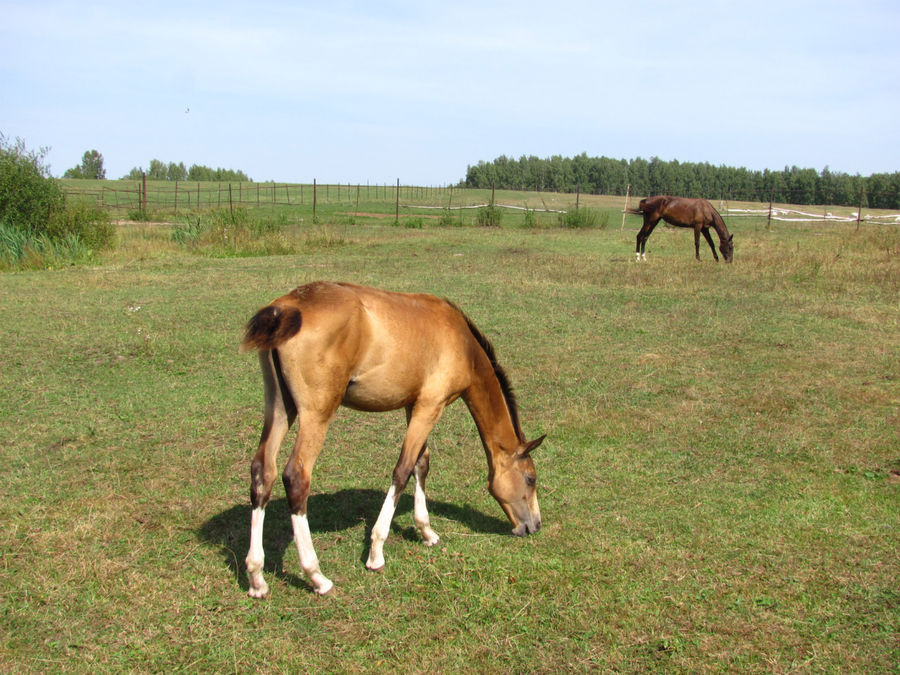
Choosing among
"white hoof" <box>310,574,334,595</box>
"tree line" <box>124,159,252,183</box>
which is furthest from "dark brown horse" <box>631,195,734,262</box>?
"tree line" <box>124,159,252,183</box>

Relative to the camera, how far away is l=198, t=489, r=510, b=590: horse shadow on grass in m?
4.30

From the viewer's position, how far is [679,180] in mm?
75500

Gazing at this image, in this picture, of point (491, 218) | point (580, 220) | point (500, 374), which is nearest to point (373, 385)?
point (500, 374)

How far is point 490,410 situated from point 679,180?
251ft

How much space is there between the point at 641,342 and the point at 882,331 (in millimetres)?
3316

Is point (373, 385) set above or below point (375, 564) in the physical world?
above

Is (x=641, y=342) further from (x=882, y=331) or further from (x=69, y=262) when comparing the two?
A: (x=69, y=262)

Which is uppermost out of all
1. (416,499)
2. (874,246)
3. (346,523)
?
(874,246)

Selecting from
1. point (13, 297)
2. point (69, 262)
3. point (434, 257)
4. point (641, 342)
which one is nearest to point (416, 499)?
point (641, 342)

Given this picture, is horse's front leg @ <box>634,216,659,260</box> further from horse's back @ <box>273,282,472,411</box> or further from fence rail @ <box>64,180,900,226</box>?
fence rail @ <box>64,180,900,226</box>

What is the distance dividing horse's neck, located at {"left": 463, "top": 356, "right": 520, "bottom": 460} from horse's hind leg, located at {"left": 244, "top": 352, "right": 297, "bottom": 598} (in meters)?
1.17

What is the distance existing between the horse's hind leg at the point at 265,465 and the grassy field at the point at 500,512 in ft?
0.59

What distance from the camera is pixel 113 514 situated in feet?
15.6

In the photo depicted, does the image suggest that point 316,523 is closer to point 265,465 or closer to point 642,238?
point 265,465
